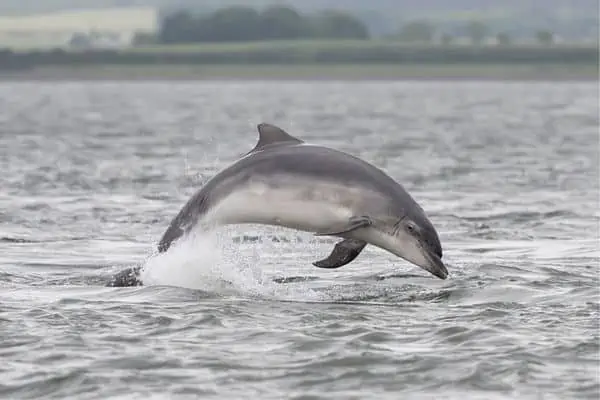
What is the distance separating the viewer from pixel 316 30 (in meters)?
191

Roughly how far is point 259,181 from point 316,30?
17687cm

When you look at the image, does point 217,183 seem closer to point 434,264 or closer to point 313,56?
point 434,264

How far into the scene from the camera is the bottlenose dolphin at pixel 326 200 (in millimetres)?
15242

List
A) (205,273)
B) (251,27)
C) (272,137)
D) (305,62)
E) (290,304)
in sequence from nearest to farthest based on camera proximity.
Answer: (290,304)
(272,137)
(205,273)
(305,62)
(251,27)

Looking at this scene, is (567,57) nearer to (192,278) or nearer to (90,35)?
(90,35)

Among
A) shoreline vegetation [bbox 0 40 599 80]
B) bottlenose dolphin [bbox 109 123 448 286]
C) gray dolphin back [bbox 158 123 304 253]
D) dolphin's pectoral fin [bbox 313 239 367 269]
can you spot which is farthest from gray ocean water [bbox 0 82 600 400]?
shoreline vegetation [bbox 0 40 599 80]

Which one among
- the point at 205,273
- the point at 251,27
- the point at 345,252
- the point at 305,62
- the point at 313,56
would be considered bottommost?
the point at 305,62

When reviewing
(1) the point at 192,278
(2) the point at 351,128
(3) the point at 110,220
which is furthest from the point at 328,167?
(2) the point at 351,128

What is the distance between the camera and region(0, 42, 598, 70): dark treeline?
172 metres

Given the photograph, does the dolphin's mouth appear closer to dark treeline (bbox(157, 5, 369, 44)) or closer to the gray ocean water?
the gray ocean water

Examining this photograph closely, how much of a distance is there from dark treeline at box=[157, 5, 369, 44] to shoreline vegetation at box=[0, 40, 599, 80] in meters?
6.64

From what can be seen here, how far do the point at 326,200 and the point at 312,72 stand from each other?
15761 centimetres

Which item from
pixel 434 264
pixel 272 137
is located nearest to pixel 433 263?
pixel 434 264

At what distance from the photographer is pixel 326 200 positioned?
1530cm
